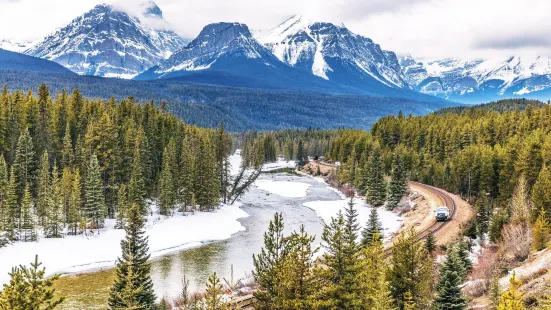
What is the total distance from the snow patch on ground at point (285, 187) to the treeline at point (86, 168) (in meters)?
19.1

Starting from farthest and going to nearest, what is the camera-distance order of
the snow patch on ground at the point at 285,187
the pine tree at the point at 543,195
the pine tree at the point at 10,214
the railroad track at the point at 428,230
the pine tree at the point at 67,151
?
1. the snow patch on ground at the point at 285,187
2. the pine tree at the point at 67,151
3. the pine tree at the point at 10,214
4. the pine tree at the point at 543,195
5. the railroad track at the point at 428,230

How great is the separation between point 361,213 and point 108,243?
140ft

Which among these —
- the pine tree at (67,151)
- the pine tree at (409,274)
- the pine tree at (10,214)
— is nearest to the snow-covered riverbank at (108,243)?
the pine tree at (10,214)

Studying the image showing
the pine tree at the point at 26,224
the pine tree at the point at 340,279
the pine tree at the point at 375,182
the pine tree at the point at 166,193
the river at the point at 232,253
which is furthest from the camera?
the pine tree at the point at 375,182

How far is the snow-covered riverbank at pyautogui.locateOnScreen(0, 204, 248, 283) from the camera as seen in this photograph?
48250mm

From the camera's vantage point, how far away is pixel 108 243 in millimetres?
56250

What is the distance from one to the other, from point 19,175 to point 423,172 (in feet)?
278

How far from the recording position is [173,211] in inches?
2906

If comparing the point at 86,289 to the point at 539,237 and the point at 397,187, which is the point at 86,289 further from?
the point at 397,187

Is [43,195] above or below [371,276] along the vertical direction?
below

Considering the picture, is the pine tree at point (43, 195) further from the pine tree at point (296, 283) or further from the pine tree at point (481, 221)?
the pine tree at point (481, 221)

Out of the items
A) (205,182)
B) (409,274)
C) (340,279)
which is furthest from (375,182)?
(340,279)

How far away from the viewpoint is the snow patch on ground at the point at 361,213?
68.2m

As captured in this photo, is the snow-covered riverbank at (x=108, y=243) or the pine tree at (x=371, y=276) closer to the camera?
the pine tree at (x=371, y=276)
